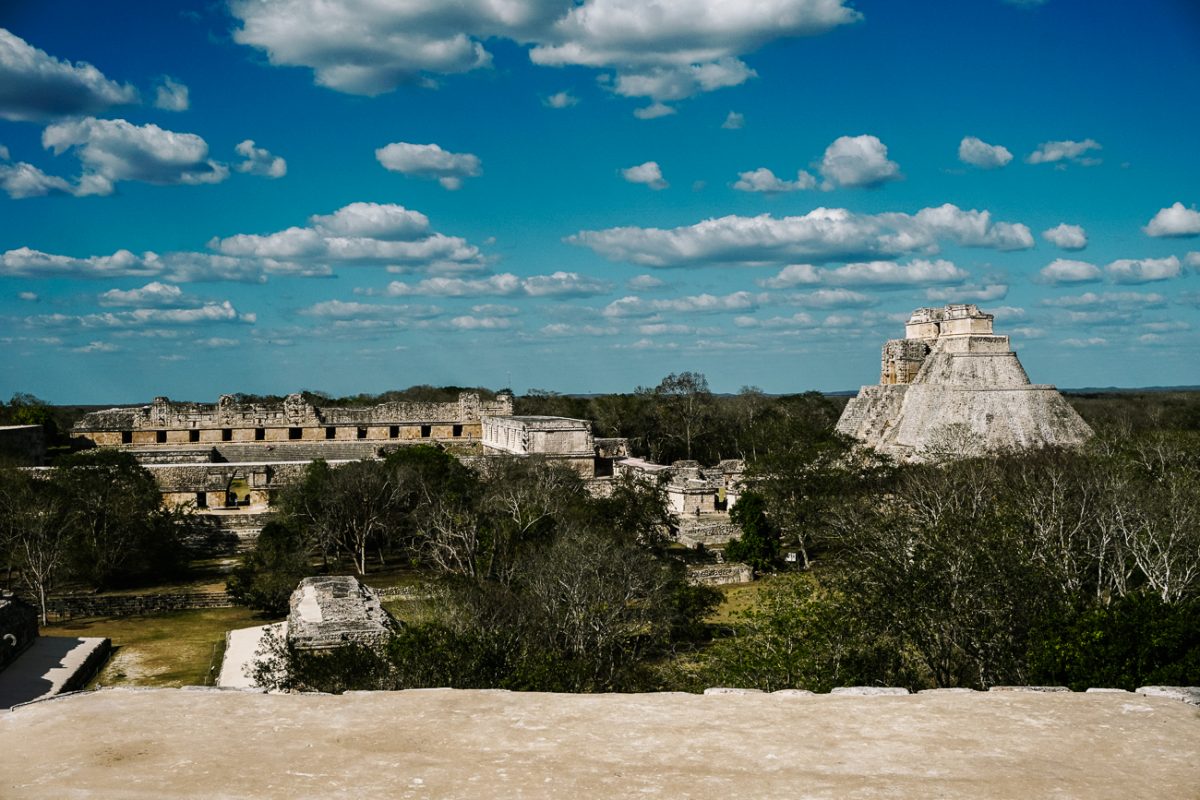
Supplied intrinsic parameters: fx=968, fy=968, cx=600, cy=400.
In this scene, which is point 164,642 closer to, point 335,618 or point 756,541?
point 335,618

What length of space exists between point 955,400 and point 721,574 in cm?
979

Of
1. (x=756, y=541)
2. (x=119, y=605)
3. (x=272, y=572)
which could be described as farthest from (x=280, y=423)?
(x=756, y=541)

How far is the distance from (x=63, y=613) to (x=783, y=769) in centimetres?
1754

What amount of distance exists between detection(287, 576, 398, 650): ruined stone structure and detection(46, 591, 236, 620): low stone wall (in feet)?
14.6

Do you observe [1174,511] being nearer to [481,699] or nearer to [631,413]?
[481,699]

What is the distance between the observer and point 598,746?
525 cm

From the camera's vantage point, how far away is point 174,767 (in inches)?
196

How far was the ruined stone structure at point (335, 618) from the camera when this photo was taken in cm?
1314

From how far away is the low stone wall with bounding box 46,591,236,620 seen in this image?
60.4 feet

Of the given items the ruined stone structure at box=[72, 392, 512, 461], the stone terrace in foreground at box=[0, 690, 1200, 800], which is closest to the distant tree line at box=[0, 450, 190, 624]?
the ruined stone structure at box=[72, 392, 512, 461]

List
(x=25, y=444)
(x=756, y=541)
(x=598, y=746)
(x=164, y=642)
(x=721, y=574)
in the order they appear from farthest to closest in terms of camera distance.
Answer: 1. (x=25, y=444)
2. (x=756, y=541)
3. (x=721, y=574)
4. (x=164, y=642)
5. (x=598, y=746)

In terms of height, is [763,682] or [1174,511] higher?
[1174,511]

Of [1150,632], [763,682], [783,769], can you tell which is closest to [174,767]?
[783,769]

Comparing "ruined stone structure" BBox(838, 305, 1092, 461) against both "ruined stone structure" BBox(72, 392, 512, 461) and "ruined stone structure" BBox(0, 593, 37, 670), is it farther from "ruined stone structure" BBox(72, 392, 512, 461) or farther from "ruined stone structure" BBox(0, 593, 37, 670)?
"ruined stone structure" BBox(0, 593, 37, 670)
